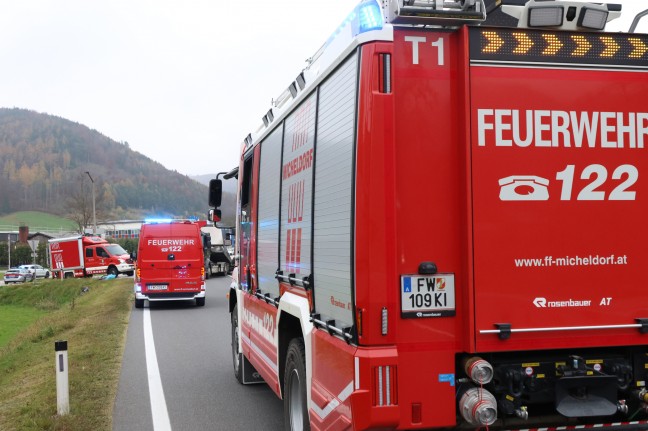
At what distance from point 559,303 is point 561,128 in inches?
41.3

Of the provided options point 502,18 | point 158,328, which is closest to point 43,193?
point 158,328

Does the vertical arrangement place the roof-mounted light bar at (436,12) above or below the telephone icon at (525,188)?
above

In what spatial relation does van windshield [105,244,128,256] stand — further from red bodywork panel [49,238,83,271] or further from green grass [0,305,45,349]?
green grass [0,305,45,349]

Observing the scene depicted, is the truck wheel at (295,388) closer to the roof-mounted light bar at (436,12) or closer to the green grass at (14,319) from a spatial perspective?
the roof-mounted light bar at (436,12)

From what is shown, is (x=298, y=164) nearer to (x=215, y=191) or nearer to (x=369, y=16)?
(x=369, y=16)

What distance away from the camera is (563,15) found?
14.2 ft

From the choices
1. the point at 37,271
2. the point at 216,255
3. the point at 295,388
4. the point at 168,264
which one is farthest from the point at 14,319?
the point at 37,271

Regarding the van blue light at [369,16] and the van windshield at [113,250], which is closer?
the van blue light at [369,16]

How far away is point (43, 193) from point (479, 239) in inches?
7870

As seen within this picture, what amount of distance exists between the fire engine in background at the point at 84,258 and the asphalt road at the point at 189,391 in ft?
125

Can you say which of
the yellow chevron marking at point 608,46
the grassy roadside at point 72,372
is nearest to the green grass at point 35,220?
the grassy roadside at point 72,372

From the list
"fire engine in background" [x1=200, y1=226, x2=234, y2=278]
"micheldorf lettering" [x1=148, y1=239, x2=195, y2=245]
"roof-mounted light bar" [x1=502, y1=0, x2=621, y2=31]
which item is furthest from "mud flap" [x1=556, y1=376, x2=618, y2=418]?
"fire engine in background" [x1=200, y1=226, x2=234, y2=278]

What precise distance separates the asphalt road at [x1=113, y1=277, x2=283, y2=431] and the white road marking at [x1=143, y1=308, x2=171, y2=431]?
0.4 inches

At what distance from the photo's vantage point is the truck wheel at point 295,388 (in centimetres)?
528
